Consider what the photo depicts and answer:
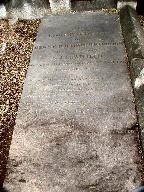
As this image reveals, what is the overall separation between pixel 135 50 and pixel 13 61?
2295 millimetres

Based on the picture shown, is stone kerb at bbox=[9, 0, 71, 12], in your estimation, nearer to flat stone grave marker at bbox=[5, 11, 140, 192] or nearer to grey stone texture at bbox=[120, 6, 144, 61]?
flat stone grave marker at bbox=[5, 11, 140, 192]

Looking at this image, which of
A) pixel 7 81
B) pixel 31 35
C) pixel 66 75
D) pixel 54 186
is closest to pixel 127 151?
pixel 54 186

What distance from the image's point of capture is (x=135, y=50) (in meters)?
3.76

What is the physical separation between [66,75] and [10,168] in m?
1.75

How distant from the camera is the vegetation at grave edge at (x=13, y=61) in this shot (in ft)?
11.2

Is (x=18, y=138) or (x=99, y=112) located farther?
(x=99, y=112)

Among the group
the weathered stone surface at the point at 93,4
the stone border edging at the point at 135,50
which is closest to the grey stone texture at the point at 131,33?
the stone border edging at the point at 135,50

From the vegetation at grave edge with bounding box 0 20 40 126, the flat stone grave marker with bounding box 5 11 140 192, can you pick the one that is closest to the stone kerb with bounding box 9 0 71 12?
the vegetation at grave edge with bounding box 0 20 40 126

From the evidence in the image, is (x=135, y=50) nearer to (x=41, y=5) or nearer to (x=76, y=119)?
(x=76, y=119)

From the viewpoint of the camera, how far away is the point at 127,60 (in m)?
3.80

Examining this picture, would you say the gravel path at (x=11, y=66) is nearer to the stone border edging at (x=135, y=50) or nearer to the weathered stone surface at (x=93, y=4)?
the weathered stone surface at (x=93, y=4)

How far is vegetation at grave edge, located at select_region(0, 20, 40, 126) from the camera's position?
3426mm

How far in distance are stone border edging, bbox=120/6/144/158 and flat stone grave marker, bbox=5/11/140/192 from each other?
118mm

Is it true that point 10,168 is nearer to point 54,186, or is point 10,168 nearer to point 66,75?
point 54,186
